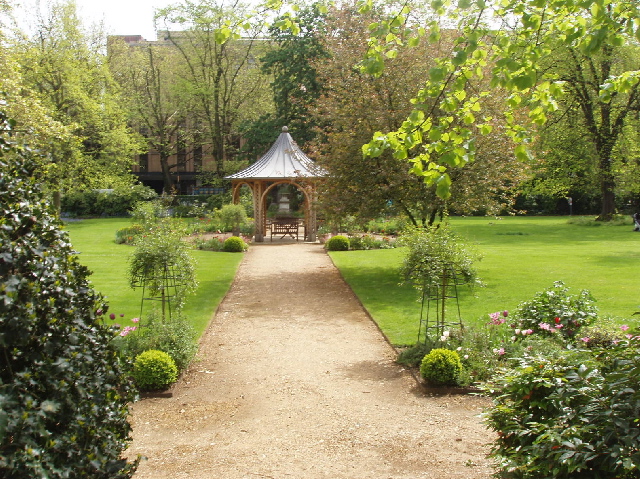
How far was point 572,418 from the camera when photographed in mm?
3430

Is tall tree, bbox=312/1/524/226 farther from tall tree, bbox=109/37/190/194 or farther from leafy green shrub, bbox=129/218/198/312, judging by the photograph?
tall tree, bbox=109/37/190/194

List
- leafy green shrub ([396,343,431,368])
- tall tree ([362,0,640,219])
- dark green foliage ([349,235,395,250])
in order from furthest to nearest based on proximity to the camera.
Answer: dark green foliage ([349,235,395,250])
leafy green shrub ([396,343,431,368])
tall tree ([362,0,640,219])

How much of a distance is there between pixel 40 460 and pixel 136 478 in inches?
98.6

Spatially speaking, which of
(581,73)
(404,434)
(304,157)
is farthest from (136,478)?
(581,73)

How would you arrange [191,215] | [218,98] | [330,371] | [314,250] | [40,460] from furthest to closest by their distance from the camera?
[218,98] < [191,215] < [314,250] < [330,371] < [40,460]

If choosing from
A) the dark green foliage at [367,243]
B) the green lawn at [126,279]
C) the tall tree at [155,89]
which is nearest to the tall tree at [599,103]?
the dark green foliage at [367,243]

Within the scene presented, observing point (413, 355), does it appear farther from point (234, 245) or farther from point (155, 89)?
point (155, 89)

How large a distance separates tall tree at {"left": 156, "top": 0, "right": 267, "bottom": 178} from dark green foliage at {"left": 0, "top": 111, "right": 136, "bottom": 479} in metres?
34.2

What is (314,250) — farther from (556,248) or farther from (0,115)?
(0,115)

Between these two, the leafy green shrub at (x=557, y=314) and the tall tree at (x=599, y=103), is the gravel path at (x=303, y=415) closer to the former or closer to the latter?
the leafy green shrub at (x=557, y=314)

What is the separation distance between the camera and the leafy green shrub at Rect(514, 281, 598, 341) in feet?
24.4

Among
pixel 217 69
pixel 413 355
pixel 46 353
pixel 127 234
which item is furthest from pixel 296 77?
pixel 46 353

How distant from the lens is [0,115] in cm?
288

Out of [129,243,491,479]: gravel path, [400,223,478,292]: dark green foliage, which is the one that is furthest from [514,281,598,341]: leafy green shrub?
[129,243,491,479]: gravel path
